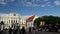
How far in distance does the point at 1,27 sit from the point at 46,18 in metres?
44.9

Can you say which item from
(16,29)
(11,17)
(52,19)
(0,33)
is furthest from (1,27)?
(11,17)

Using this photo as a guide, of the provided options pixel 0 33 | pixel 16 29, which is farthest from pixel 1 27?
pixel 0 33

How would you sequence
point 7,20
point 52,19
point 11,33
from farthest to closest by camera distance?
1. point 7,20
2. point 52,19
3. point 11,33

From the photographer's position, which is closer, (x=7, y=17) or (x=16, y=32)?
(x=16, y=32)

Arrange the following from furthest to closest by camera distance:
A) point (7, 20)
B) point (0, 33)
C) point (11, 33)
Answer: point (7, 20)
point (0, 33)
point (11, 33)

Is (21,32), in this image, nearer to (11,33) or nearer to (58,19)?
(11,33)

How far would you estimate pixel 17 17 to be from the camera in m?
80.6

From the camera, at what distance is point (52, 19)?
185 ft

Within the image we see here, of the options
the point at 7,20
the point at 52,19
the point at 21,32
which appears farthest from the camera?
the point at 7,20

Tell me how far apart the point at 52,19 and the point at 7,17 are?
2853 cm

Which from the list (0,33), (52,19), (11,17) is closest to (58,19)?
(52,19)

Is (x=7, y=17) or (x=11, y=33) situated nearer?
(x=11, y=33)

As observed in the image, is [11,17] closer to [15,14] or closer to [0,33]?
[15,14]

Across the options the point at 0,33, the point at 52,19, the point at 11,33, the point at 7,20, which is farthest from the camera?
the point at 7,20
